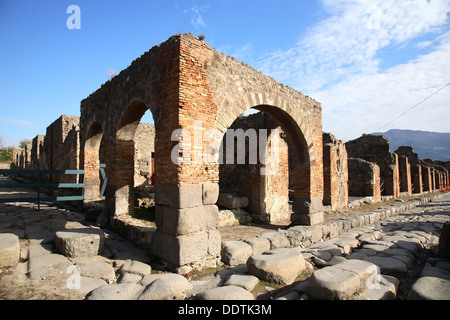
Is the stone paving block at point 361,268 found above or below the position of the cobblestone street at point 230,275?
above

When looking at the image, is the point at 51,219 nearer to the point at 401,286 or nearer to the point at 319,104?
the point at 401,286

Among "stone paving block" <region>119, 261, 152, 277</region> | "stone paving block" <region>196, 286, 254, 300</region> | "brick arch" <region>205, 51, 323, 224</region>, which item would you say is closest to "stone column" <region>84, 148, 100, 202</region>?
"stone paving block" <region>119, 261, 152, 277</region>

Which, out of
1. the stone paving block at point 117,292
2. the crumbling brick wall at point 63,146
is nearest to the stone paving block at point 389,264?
the stone paving block at point 117,292

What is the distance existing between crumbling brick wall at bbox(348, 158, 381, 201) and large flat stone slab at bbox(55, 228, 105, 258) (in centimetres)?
1565

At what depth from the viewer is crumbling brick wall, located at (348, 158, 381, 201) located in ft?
51.1

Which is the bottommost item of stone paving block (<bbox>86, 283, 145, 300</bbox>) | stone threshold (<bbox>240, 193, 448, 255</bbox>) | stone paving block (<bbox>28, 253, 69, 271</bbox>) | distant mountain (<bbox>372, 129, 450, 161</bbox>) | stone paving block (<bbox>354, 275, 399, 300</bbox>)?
stone threshold (<bbox>240, 193, 448, 255</bbox>)

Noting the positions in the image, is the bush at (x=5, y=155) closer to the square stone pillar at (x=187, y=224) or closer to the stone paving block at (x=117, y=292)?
the square stone pillar at (x=187, y=224)

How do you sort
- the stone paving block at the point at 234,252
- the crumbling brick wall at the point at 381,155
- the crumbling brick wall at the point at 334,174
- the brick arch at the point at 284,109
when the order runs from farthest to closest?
the crumbling brick wall at the point at 381,155 < the crumbling brick wall at the point at 334,174 < the brick arch at the point at 284,109 < the stone paving block at the point at 234,252

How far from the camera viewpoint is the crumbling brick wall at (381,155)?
63.5 feet

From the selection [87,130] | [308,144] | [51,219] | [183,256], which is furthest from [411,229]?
[87,130]

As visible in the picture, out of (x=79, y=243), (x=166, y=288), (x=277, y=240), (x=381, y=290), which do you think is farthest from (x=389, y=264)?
(x=79, y=243)

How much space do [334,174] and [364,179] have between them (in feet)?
18.2

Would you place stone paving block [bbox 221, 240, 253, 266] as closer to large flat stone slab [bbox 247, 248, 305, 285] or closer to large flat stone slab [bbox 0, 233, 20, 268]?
large flat stone slab [bbox 247, 248, 305, 285]

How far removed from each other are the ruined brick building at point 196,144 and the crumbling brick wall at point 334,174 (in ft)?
0.16
